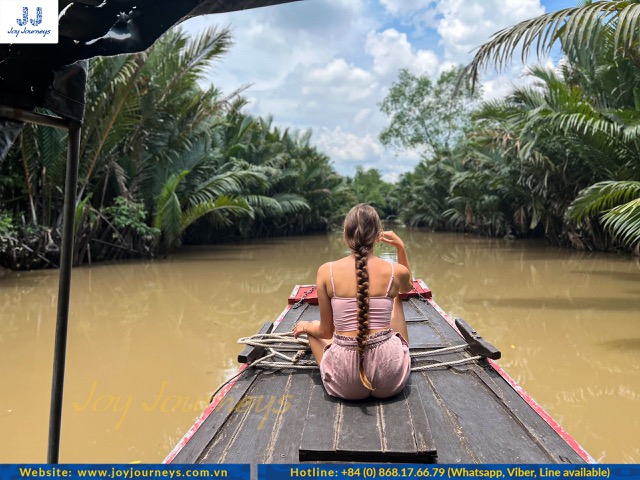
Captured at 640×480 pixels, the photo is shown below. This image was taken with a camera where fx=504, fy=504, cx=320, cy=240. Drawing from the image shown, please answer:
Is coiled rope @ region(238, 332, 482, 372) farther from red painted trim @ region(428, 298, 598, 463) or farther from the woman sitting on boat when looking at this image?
the woman sitting on boat

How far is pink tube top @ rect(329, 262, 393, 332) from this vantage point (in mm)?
2547

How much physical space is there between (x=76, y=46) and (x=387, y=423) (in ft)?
6.24

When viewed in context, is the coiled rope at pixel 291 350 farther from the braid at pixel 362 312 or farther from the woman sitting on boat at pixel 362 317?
the braid at pixel 362 312

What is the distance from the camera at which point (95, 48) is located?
1592 mm

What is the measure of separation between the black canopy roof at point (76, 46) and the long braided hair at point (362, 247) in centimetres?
120

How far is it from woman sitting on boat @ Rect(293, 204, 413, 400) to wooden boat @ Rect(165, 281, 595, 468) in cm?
11

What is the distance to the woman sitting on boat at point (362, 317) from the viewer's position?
2475 mm

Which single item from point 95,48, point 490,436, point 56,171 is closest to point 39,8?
point 95,48

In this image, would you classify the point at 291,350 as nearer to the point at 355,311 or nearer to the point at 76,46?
the point at 355,311

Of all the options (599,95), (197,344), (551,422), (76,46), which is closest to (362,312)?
(551,422)

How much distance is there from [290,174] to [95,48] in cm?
Result: 2045
